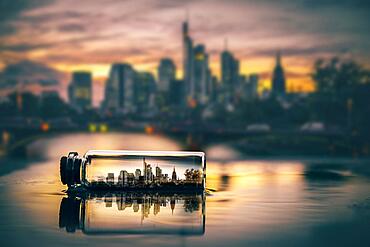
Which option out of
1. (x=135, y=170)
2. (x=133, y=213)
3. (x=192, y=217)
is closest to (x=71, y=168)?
(x=135, y=170)

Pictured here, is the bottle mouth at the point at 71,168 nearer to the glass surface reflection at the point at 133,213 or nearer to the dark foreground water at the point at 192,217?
the dark foreground water at the point at 192,217

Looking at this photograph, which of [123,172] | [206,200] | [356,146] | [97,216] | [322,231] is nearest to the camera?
[322,231]

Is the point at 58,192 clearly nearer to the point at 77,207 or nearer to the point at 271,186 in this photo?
the point at 77,207

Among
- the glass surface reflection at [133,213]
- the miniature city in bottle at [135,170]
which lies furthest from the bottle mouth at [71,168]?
the glass surface reflection at [133,213]

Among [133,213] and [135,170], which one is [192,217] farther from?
[135,170]

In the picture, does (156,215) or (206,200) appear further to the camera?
(206,200)

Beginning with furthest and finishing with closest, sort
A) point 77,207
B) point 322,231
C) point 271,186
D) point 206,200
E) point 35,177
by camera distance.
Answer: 1. point 35,177
2. point 271,186
3. point 206,200
4. point 77,207
5. point 322,231

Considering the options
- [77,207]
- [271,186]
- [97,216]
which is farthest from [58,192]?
[271,186]
